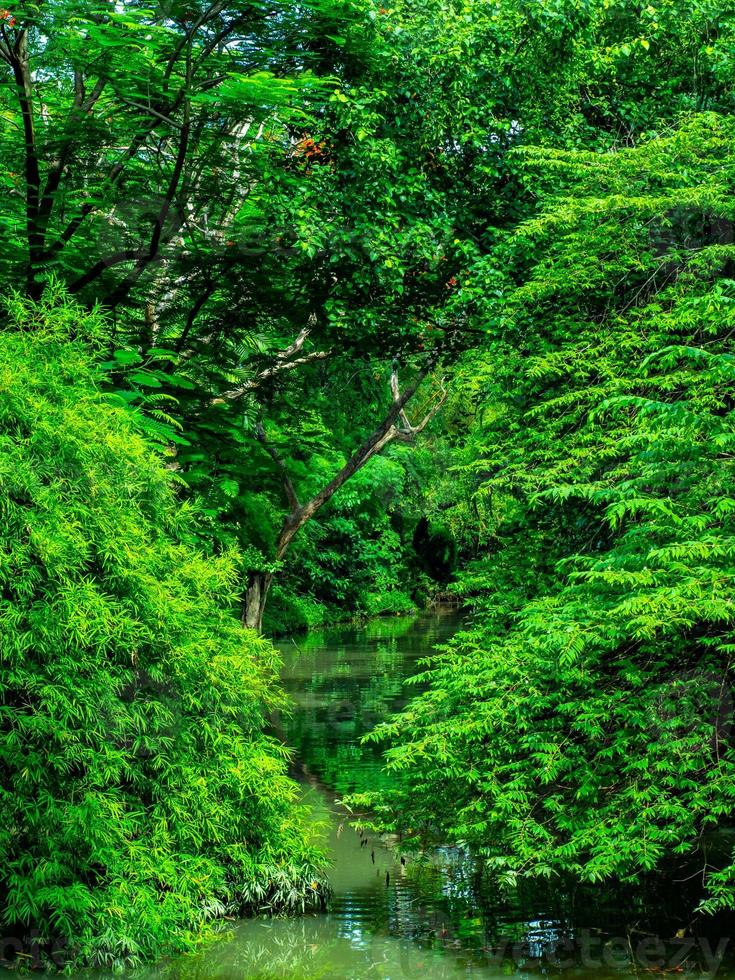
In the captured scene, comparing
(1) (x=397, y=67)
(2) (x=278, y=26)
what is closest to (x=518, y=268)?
(1) (x=397, y=67)

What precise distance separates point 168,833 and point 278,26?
6.44m

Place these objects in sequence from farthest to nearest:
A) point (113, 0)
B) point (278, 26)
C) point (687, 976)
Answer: point (278, 26) → point (113, 0) → point (687, 976)

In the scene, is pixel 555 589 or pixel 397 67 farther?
pixel 397 67

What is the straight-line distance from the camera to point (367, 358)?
1250 cm

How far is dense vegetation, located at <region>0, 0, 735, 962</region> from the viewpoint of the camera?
21.2ft

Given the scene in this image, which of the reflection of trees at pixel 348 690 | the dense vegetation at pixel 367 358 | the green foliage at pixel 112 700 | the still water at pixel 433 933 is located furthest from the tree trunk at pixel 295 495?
the green foliage at pixel 112 700

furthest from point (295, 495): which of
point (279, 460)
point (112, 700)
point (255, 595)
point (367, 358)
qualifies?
point (112, 700)

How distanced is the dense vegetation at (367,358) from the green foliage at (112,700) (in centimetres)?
3

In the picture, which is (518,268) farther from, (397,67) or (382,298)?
(397,67)

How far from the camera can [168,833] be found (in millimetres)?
6992

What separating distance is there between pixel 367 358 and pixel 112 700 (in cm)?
657

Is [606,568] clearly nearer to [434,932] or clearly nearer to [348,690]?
[434,932]

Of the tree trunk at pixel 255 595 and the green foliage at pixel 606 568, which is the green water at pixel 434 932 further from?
the tree trunk at pixel 255 595

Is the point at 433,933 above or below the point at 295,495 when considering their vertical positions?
below
